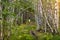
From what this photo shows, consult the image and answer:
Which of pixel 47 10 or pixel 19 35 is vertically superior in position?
pixel 47 10

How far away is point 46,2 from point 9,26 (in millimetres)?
3735

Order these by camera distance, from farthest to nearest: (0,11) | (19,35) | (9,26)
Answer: (19,35)
(9,26)
(0,11)

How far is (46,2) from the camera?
26.1 feet

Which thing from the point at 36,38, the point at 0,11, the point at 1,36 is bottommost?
the point at 36,38

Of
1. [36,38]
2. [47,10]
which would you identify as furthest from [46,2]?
[36,38]

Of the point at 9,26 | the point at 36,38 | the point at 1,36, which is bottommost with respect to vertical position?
the point at 36,38

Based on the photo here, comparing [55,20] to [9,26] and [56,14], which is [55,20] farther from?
[9,26]

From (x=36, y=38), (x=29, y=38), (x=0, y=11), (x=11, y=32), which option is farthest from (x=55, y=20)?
(x=0, y=11)

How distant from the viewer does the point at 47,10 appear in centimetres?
765

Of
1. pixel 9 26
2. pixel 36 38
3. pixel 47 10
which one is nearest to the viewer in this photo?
pixel 9 26

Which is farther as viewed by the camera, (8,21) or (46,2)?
(46,2)

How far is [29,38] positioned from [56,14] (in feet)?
8.51

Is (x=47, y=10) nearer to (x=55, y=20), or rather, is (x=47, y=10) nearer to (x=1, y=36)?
(x=55, y=20)

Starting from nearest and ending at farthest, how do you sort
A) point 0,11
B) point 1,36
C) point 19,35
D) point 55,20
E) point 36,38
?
point 0,11, point 1,36, point 19,35, point 36,38, point 55,20
